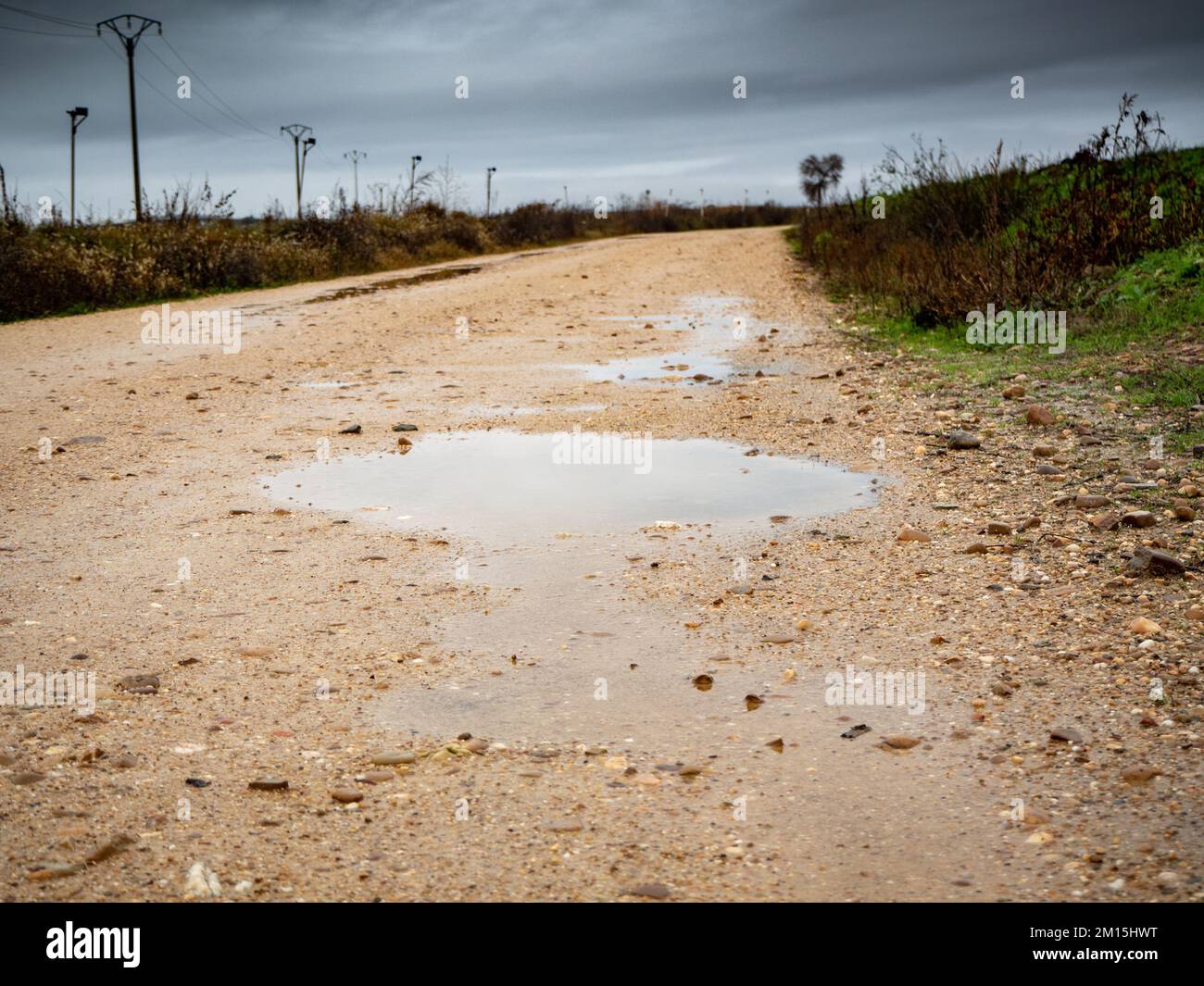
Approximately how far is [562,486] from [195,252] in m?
14.8

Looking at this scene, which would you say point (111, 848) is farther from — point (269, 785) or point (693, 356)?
point (693, 356)

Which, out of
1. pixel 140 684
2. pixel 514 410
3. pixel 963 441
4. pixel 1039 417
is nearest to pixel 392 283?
pixel 514 410

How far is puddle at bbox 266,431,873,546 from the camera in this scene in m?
5.77

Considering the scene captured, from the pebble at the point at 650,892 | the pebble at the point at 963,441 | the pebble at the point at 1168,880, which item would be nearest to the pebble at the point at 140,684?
the pebble at the point at 650,892

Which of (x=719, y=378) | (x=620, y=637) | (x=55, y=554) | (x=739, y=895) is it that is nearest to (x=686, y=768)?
(x=739, y=895)

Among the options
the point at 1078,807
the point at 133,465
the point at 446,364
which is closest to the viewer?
the point at 1078,807

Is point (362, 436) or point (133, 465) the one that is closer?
point (133, 465)

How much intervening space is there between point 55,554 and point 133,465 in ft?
6.13

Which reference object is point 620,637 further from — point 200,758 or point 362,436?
point 362,436

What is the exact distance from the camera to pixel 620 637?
167 inches

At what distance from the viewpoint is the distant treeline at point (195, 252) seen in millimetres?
15914

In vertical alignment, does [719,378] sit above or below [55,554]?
above
